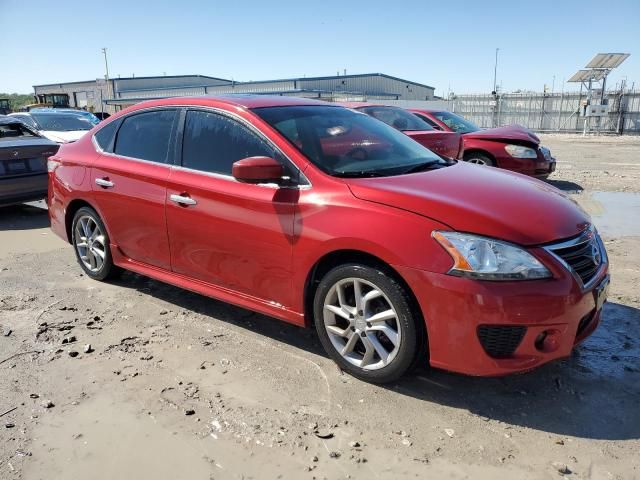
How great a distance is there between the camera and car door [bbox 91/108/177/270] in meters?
4.12

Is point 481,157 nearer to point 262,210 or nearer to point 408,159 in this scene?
point 408,159

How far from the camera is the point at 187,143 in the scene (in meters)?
4.02

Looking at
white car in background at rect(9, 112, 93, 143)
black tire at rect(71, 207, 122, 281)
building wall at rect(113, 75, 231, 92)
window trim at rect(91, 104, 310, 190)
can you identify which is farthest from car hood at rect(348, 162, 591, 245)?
building wall at rect(113, 75, 231, 92)

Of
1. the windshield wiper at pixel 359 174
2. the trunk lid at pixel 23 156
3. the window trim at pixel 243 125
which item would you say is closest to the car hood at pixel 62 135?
the trunk lid at pixel 23 156

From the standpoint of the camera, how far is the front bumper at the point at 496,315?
2670 millimetres

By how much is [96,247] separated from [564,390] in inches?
158

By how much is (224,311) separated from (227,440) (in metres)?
1.75

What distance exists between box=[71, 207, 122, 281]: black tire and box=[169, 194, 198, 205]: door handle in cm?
114

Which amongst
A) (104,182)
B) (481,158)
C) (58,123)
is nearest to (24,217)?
(104,182)

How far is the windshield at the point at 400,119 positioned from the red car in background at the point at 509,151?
23.2 inches

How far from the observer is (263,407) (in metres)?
2.99

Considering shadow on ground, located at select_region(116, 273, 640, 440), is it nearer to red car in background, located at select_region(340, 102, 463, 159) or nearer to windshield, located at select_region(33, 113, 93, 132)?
red car in background, located at select_region(340, 102, 463, 159)

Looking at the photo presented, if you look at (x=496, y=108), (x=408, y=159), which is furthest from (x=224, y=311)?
(x=496, y=108)

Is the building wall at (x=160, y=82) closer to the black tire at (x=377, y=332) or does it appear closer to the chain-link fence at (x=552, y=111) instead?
the chain-link fence at (x=552, y=111)
